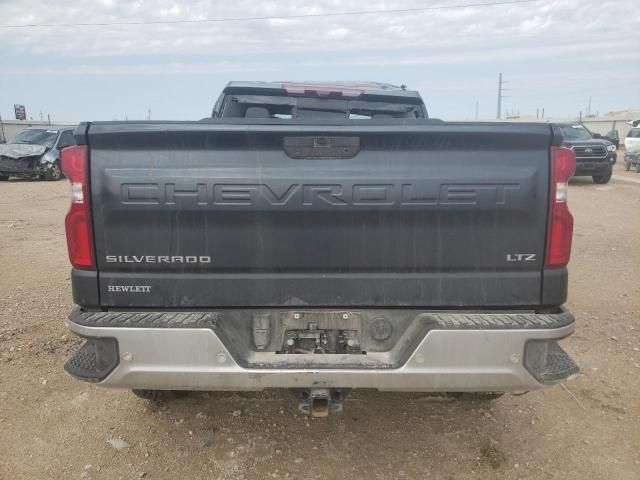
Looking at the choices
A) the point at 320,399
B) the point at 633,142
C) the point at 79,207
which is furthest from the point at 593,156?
the point at 79,207

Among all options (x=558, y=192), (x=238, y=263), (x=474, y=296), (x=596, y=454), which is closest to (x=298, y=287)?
(x=238, y=263)

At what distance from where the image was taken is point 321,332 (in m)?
2.62

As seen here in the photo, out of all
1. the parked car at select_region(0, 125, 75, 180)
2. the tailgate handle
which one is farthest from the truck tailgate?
the parked car at select_region(0, 125, 75, 180)

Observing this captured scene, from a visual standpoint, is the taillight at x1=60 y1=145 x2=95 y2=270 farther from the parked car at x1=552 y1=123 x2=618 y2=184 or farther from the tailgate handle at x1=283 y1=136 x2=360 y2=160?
the parked car at x1=552 y1=123 x2=618 y2=184

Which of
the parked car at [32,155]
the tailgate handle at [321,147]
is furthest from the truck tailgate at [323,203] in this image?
the parked car at [32,155]

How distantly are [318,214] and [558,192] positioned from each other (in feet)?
3.61

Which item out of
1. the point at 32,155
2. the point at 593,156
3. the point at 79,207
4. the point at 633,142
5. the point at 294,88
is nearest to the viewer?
the point at 79,207

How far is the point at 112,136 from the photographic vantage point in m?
2.42

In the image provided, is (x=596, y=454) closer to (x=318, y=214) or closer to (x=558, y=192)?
(x=558, y=192)

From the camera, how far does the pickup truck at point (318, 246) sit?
2.42 metres

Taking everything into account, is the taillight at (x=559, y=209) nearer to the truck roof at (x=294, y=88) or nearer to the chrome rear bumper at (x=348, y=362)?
the chrome rear bumper at (x=348, y=362)

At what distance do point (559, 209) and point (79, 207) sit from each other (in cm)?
219

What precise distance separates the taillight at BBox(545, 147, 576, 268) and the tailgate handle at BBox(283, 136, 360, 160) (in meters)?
0.91

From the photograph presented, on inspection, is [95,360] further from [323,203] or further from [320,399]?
[323,203]
